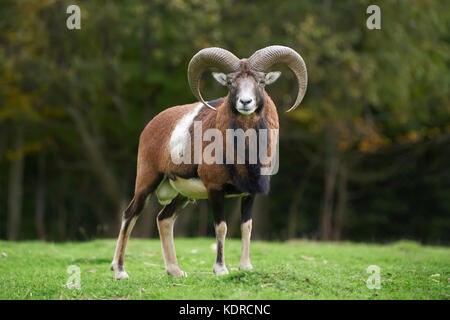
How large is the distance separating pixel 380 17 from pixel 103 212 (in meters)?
14.7

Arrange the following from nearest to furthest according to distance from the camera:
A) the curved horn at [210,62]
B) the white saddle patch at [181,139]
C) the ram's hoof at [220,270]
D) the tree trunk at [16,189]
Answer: the ram's hoof at [220,270], the curved horn at [210,62], the white saddle patch at [181,139], the tree trunk at [16,189]

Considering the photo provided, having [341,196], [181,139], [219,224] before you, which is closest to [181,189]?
[181,139]

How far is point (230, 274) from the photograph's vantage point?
8250mm

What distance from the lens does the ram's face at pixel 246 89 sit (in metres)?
8.32

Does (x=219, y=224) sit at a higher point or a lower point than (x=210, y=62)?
lower

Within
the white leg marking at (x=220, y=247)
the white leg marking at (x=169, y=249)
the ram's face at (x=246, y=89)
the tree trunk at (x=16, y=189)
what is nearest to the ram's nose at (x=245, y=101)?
the ram's face at (x=246, y=89)

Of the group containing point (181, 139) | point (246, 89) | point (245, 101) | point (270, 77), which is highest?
point (270, 77)

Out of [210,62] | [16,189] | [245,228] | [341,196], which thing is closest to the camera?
[245,228]

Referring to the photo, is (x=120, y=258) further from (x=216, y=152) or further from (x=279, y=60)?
(x=279, y=60)

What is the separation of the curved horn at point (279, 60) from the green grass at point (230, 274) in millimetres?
2556

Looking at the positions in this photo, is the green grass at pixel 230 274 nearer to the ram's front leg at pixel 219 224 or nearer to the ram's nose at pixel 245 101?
the ram's front leg at pixel 219 224

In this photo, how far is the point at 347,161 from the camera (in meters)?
26.3

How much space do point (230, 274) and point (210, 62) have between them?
10.2 ft

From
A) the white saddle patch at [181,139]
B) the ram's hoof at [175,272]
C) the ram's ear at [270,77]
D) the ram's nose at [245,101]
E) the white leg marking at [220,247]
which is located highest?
the ram's ear at [270,77]
